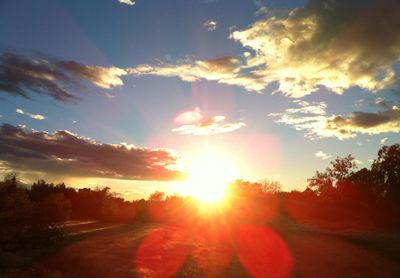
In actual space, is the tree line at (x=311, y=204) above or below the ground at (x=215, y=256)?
above

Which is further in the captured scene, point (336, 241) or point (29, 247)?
point (336, 241)

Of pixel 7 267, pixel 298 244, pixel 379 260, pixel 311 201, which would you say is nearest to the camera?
pixel 7 267

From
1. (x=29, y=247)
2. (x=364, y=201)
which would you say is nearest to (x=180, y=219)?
(x=364, y=201)

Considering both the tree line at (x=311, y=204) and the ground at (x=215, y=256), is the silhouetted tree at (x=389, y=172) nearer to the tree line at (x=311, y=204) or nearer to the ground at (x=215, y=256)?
the tree line at (x=311, y=204)

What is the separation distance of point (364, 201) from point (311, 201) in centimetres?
1998

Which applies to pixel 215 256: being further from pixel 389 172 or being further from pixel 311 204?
pixel 311 204

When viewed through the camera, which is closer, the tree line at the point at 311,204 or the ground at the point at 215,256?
A: the ground at the point at 215,256

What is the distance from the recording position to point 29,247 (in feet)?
99.3

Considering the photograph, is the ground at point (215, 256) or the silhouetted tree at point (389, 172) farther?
the silhouetted tree at point (389, 172)

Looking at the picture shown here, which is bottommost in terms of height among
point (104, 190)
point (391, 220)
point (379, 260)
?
point (379, 260)

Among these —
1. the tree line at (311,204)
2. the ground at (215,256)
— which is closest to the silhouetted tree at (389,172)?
the tree line at (311,204)

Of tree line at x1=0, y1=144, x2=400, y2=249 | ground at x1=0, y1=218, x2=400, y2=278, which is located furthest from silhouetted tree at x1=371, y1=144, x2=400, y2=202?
ground at x1=0, y1=218, x2=400, y2=278

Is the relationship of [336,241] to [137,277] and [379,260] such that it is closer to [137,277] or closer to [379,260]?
[379,260]

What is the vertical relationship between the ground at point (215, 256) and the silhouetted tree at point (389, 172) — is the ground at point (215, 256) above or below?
below
